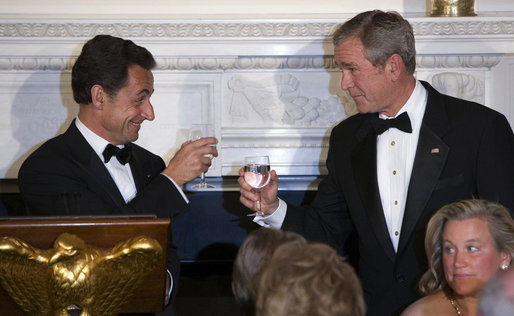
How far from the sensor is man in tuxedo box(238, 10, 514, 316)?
2.79m

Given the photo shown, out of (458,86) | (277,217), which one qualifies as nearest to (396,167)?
(277,217)

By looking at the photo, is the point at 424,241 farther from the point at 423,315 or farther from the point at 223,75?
the point at 223,75

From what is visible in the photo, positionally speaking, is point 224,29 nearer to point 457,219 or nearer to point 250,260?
point 457,219

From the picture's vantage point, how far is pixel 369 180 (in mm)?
2918

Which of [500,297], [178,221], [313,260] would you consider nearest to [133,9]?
[178,221]

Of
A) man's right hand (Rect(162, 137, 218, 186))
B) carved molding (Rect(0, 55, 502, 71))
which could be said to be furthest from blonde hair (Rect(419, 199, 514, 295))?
carved molding (Rect(0, 55, 502, 71))

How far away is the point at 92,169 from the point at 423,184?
4.07ft

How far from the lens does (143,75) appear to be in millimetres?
2902

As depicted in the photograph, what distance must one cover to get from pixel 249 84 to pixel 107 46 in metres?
0.79

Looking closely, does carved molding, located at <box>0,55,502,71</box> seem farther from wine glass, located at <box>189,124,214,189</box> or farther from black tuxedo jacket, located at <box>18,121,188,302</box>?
black tuxedo jacket, located at <box>18,121,188,302</box>

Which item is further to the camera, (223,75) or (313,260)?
(223,75)

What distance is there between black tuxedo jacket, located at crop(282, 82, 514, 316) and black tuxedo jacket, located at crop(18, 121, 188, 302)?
519mm

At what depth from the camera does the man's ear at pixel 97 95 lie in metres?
2.85

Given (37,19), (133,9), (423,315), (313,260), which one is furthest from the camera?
(133,9)
